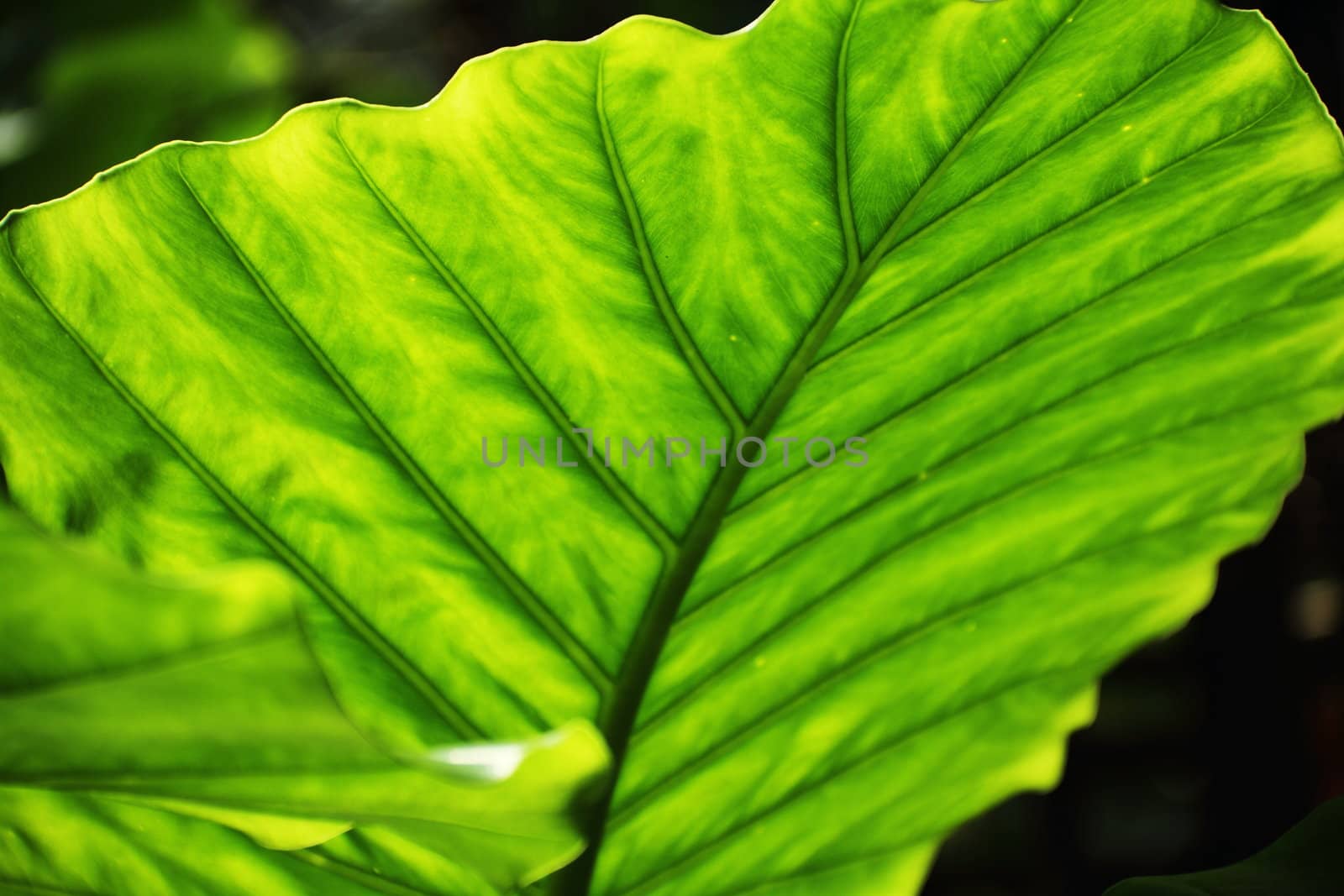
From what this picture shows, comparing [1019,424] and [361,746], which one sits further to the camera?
[1019,424]

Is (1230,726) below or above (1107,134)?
below

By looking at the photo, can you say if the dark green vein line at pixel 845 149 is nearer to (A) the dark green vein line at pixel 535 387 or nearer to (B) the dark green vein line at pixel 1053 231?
(B) the dark green vein line at pixel 1053 231

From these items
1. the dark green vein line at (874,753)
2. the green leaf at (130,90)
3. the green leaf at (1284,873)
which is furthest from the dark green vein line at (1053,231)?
the green leaf at (130,90)

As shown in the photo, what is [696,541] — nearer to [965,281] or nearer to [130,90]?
[965,281]

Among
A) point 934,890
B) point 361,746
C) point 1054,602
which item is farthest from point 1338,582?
point 361,746

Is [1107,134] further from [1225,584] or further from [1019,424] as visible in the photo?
[1225,584]

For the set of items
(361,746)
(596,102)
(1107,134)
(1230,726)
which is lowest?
(1230,726)

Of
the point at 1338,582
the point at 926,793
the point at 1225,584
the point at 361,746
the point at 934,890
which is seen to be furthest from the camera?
the point at 934,890
